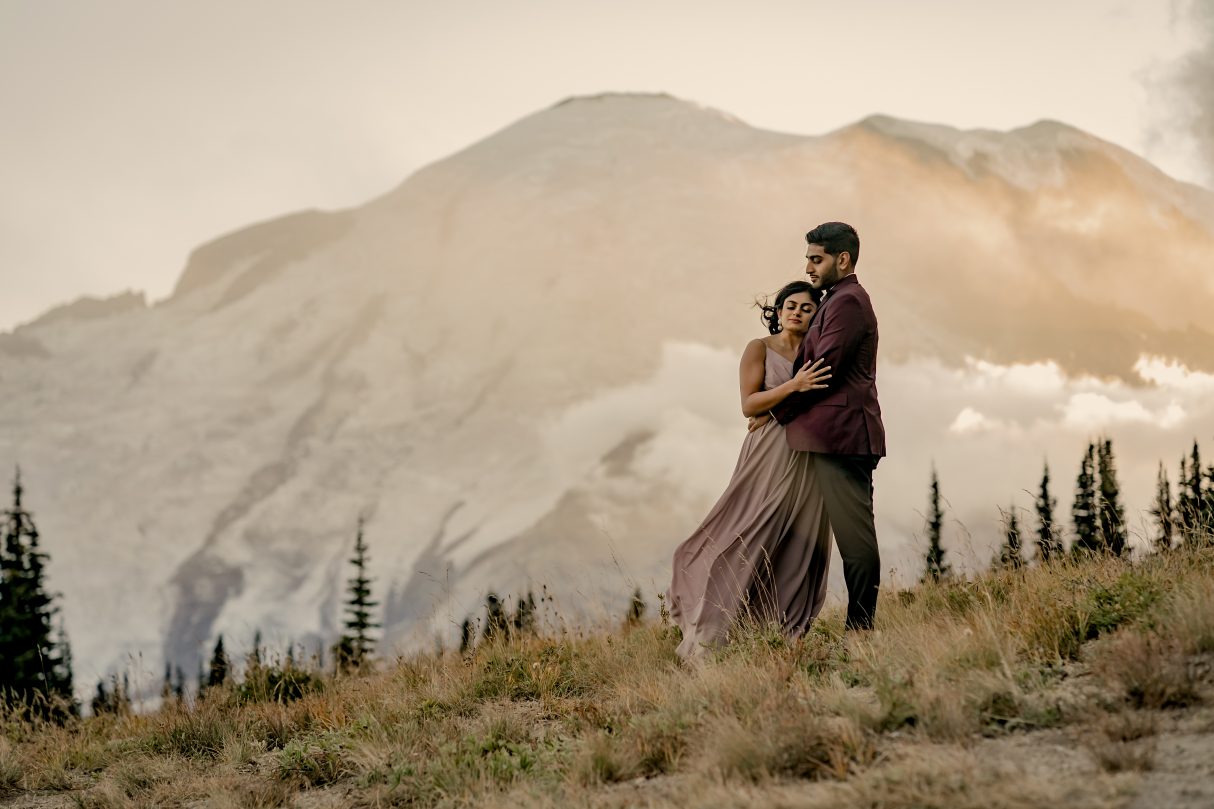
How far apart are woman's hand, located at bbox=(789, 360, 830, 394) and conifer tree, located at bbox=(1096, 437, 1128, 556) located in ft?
10.3

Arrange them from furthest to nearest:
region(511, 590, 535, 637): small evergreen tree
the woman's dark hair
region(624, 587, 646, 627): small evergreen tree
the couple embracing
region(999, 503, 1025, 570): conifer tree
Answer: region(624, 587, 646, 627): small evergreen tree
region(511, 590, 535, 637): small evergreen tree
region(999, 503, 1025, 570): conifer tree
the woman's dark hair
the couple embracing

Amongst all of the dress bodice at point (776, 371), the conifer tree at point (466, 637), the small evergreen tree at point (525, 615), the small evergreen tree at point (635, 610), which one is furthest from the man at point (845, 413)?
the conifer tree at point (466, 637)

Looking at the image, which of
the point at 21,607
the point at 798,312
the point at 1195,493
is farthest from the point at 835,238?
the point at 21,607

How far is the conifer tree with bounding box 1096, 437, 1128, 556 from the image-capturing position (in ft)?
30.1

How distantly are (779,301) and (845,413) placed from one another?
116 cm

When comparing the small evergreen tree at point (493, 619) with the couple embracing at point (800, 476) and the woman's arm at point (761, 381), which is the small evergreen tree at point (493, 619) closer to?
the couple embracing at point (800, 476)

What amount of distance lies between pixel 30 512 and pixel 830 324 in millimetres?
31766

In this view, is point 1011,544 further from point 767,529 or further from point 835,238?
point 835,238

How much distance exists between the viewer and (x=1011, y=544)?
9.45m

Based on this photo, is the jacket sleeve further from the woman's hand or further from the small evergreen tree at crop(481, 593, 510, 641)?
the small evergreen tree at crop(481, 593, 510, 641)

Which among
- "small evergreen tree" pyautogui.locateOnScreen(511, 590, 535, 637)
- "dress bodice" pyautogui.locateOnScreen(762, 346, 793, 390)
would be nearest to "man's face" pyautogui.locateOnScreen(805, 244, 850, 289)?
"dress bodice" pyautogui.locateOnScreen(762, 346, 793, 390)

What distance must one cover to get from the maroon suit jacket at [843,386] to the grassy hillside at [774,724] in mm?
1328

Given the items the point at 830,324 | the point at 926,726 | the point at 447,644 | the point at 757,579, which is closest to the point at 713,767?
the point at 926,726

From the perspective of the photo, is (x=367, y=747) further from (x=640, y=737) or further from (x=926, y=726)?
(x=926, y=726)
